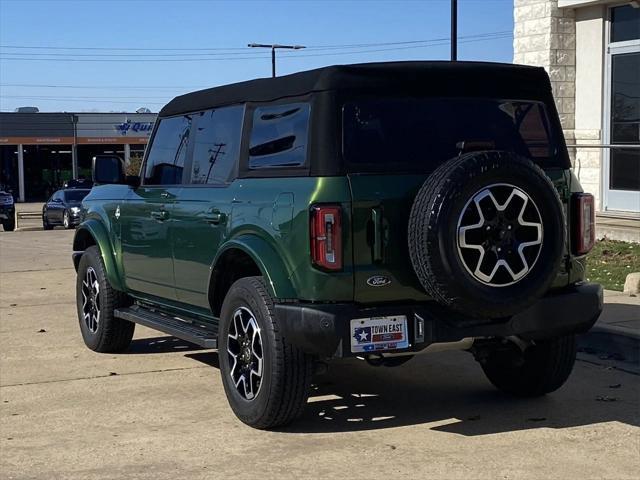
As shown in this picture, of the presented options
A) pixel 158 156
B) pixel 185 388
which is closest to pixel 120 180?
pixel 158 156

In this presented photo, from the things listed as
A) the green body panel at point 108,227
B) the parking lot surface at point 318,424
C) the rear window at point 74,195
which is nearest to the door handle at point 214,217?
the parking lot surface at point 318,424

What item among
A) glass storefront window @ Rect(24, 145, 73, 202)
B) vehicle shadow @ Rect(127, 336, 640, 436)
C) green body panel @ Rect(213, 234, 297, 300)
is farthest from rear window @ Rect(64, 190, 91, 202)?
glass storefront window @ Rect(24, 145, 73, 202)

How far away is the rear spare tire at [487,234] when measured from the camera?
5105mm

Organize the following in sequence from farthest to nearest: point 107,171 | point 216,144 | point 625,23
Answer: point 625,23
point 107,171
point 216,144

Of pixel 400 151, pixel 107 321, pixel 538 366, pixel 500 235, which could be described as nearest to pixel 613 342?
pixel 538 366

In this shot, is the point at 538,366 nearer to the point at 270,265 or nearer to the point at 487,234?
the point at 487,234

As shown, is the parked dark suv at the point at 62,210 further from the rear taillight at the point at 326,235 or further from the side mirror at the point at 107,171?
the rear taillight at the point at 326,235

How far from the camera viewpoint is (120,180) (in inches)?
301

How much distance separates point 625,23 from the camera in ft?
47.8

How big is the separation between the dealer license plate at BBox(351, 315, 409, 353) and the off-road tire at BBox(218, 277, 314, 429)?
401 millimetres

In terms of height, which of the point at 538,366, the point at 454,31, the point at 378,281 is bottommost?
the point at 538,366

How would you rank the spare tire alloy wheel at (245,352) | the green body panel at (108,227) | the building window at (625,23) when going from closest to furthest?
the spare tire alloy wheel at (245,352) → the green body panel at (108,227) → the building window at (625,23)

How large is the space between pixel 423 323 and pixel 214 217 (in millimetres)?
1632

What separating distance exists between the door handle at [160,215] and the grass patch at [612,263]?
17.8 ft
